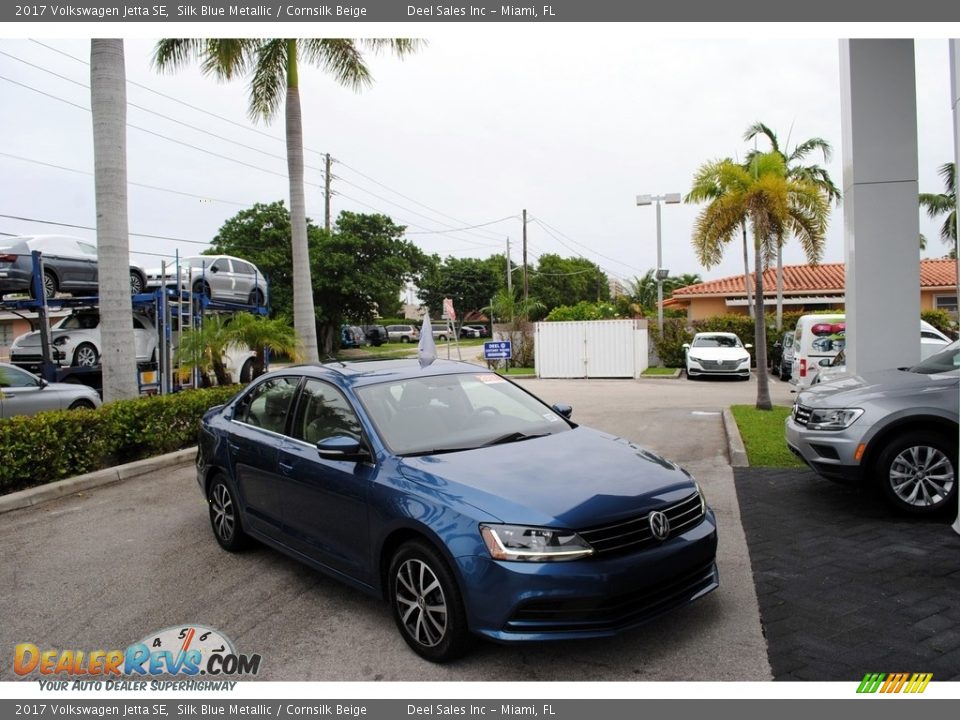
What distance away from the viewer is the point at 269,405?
5.50 meters

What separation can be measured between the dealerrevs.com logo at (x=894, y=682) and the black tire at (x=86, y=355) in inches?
618

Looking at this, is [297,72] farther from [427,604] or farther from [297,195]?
[427,604]

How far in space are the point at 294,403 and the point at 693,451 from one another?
6.02 metres

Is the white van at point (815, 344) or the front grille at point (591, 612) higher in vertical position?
the white van at point (815, 344)

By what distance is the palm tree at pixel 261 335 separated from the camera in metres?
12.8

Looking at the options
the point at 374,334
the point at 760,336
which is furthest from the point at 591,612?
the point at 374,334

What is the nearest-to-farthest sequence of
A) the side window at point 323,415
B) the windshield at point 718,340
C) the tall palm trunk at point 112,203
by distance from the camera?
the side window at point 323,415 < the tall palm trunk at point 112,203 < the windshield at point 718,340

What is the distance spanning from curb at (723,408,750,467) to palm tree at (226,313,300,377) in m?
7.76

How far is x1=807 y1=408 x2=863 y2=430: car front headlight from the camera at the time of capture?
20.2ft

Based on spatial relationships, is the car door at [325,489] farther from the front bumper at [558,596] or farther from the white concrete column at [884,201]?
the white concrete column at [884,201]

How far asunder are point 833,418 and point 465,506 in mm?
4198

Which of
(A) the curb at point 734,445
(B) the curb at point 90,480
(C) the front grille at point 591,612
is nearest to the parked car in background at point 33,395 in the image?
(B) the curb at point 90,480

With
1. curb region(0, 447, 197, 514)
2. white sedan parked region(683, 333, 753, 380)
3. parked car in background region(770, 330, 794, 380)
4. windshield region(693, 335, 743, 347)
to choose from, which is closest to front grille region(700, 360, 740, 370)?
white sedan parked region(683, 333, 753, 380)

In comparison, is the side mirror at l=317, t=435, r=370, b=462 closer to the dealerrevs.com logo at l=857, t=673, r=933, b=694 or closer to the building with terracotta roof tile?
the dealerrevs.com logo at l=857, t=673, r=933, b=694
